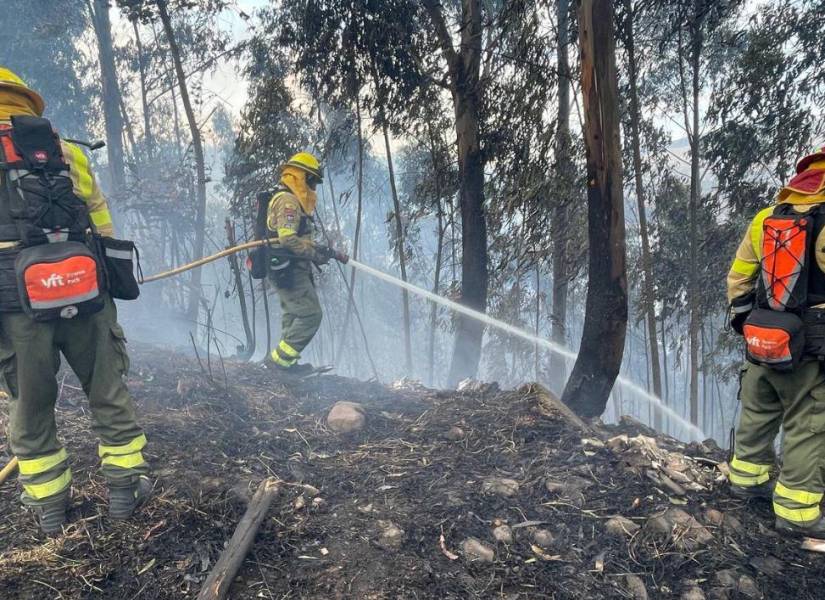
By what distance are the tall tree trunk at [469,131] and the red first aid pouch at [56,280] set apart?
201 inches

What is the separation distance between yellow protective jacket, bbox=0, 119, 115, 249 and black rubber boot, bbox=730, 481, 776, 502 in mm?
3624

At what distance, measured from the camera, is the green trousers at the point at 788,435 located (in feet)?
8.80

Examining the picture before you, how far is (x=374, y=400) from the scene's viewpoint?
5367 millimetres

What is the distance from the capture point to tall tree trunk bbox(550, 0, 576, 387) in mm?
6523

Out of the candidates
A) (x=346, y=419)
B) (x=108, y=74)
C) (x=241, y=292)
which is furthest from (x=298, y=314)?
(x=108, y=74)

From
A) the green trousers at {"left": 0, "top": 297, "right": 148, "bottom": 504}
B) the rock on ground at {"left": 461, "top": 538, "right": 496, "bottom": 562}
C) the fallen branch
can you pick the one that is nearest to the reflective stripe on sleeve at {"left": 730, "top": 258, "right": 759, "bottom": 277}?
the fallen branch

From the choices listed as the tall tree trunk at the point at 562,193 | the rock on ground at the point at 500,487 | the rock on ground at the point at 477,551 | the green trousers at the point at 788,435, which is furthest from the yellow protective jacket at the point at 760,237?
the tall tree trunk at the point at 562,193

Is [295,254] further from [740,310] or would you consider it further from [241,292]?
[740,310]

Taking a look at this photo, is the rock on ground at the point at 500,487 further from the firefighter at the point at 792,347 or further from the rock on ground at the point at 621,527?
the firefighter at the point at 792,347

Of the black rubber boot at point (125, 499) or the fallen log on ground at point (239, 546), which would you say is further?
the black rubber boot at point (125, 499)

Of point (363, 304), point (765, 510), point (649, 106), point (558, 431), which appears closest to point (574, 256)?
point (649, 106)

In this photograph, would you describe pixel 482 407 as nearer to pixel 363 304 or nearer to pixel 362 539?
pixel 362 539

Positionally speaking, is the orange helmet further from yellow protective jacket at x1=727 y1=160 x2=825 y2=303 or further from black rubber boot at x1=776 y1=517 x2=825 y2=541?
black rubber boot at x1=776 y1=517 x2=825 y2=541

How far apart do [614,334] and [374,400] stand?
2297 millimetres
